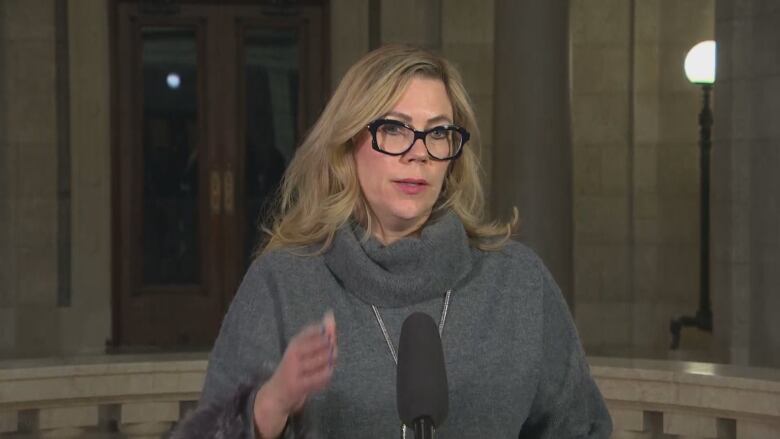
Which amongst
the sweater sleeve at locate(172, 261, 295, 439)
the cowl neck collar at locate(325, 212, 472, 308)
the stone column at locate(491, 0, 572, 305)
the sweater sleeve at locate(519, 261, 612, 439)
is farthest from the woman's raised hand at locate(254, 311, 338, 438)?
the stone column at locate(491, 0, 572, 305)

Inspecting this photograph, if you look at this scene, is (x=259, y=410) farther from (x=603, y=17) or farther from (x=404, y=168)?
(x=603, y=17)

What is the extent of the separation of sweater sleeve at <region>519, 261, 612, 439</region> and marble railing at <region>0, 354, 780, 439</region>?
8.80 feet

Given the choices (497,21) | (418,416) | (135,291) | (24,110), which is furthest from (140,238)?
(418,416)

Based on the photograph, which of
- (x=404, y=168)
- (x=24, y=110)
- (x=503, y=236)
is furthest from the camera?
(x=24, y=110)

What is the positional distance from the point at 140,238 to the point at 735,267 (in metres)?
5.18

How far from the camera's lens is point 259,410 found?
6.75ft

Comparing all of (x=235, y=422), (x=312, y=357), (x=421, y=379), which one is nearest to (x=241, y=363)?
(x=235, y=422)

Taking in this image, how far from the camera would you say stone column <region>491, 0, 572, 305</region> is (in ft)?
30.8

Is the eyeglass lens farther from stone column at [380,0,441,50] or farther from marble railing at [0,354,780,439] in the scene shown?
stone column at [380,0,441,50]

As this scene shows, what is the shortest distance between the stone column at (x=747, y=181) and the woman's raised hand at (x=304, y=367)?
726 centimetres

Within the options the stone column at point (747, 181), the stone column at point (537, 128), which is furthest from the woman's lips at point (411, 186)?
the stone column at point (537, 128)

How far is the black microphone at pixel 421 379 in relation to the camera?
5.29 feet

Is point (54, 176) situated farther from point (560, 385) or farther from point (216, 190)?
point (560, 385)

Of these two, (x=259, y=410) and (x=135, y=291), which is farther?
(x=135, y=291)
